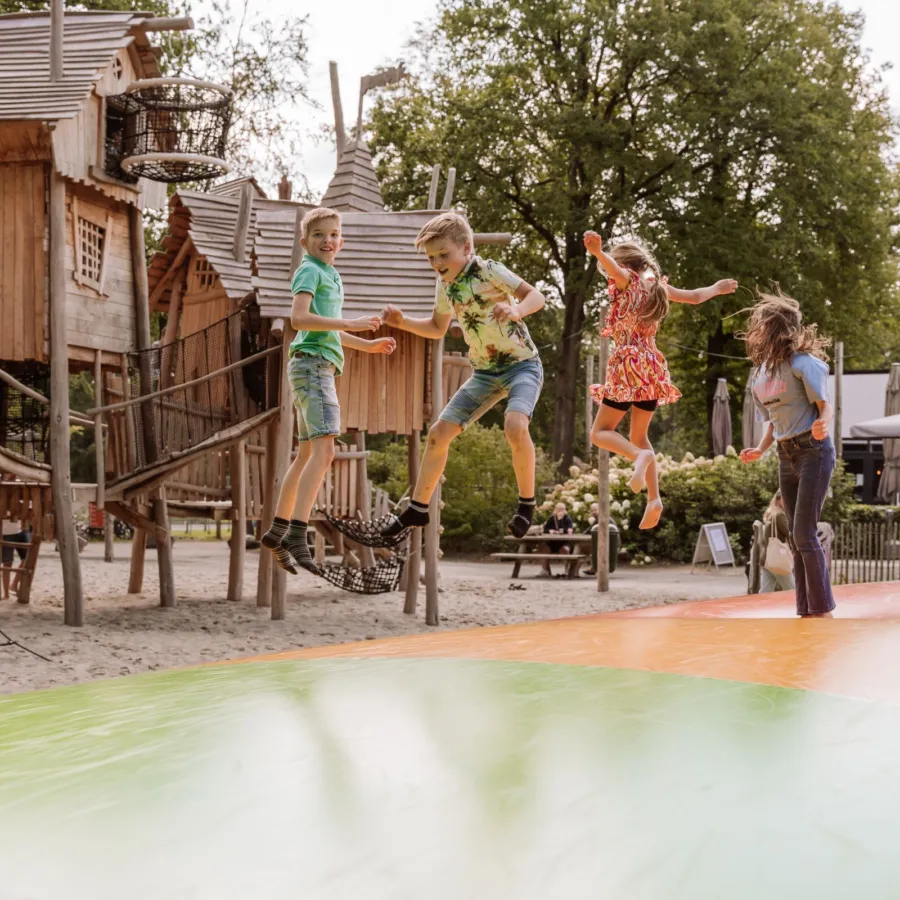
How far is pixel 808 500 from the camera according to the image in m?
6.65

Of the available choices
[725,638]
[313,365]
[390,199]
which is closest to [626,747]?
[725,638]

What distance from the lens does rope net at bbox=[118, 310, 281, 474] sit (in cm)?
1428

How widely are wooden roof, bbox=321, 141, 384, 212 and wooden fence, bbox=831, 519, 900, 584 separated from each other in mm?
8358

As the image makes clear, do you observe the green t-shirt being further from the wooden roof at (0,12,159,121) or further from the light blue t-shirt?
the wooden roof at (0,12,159,121)

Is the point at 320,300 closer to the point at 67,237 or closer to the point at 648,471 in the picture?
the point at 648,471

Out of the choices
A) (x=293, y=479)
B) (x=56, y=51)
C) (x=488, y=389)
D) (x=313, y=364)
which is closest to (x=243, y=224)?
(x=56, y=51)

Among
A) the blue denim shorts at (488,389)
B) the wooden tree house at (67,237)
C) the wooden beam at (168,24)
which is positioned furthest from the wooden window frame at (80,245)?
the blue denim shorts at (488,389)

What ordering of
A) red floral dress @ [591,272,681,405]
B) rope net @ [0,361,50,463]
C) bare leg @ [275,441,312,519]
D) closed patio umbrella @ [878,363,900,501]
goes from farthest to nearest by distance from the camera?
closed patio umbrella @ [878,363,900,501]
rope net @ [0,361,50,463]
bare leg @ [275,441,312,519]
red floral dress @ [591,272,681,405]

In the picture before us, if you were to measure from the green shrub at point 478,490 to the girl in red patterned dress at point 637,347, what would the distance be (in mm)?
20543

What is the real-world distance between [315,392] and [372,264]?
23.5 feet

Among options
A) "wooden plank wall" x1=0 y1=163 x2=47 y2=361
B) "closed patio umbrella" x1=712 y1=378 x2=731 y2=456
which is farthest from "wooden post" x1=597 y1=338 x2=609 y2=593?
"closed patio umbrella" x1=712 y1=378 x2=731 y2=456

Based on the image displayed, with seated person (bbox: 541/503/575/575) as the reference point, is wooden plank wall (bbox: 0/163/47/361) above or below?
above

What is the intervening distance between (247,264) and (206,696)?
12.7 metres

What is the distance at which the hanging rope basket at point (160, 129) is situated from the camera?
566 inches
